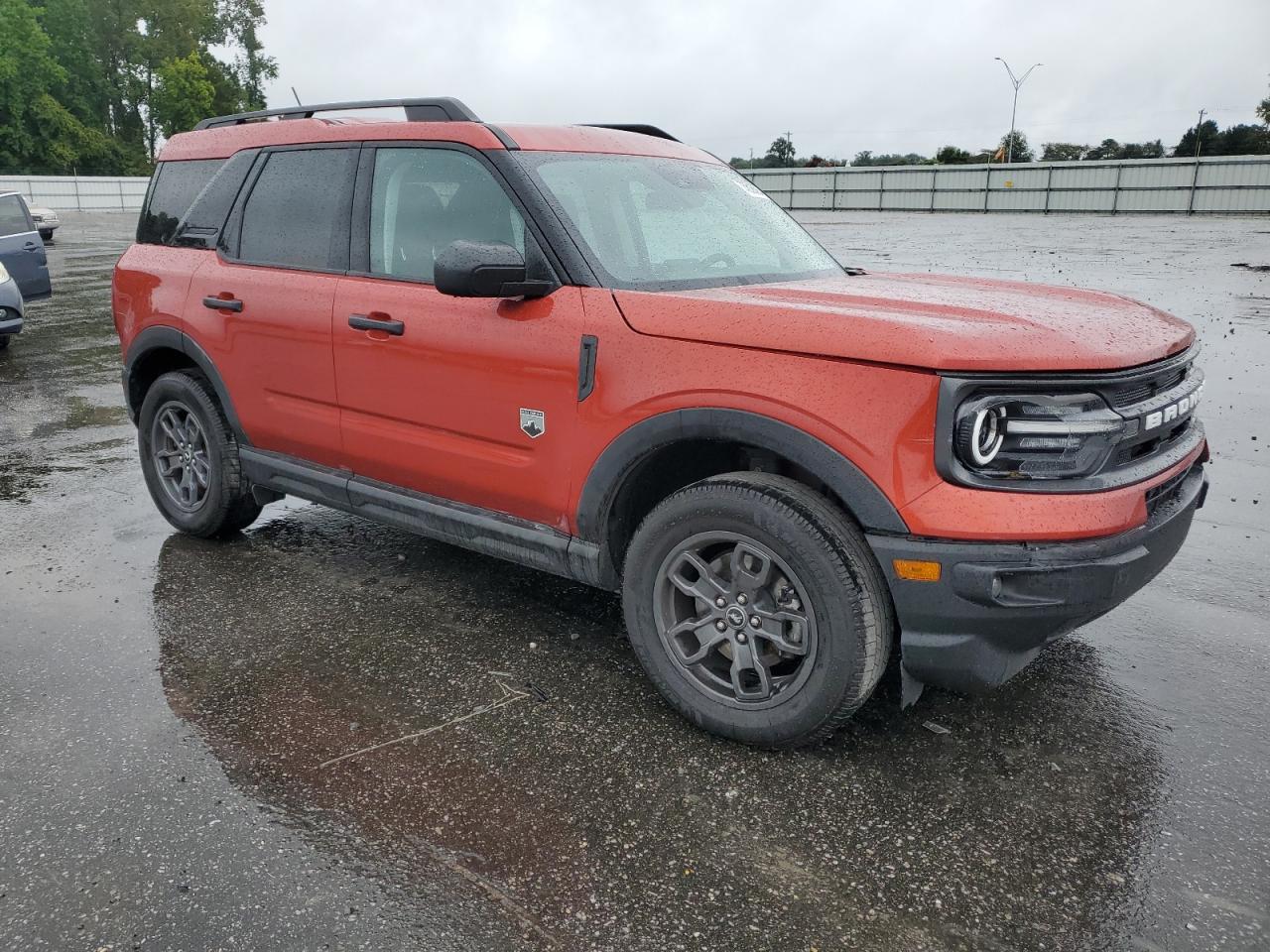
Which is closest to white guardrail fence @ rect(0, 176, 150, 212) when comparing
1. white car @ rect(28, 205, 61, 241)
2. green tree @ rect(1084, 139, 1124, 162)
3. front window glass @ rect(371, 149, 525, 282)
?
white car @ rect(28, 205, 61, 241)

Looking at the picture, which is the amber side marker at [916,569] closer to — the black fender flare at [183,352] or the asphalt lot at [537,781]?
the asphalt lot at [537,781]

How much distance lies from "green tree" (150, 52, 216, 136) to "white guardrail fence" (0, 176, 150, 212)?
32.8 m

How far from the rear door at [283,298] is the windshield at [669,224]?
1.02m

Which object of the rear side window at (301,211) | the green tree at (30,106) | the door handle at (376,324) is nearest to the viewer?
the door handle at (376,324)

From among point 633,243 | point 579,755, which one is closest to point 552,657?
point 579,755

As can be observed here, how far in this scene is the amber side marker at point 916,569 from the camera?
105 inches

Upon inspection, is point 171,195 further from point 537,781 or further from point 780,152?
point 780,152

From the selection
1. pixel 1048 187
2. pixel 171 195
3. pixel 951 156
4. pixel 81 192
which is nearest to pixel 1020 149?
pixel 951 156

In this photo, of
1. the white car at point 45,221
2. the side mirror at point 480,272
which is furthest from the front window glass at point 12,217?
the white car at point 45,221

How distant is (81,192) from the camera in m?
47.0

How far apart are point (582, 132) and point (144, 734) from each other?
264 centimetres

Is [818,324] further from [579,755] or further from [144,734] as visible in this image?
[144,734]

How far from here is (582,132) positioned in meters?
3.95

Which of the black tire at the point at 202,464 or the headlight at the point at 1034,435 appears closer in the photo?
the headlight at the point at 1034,435
